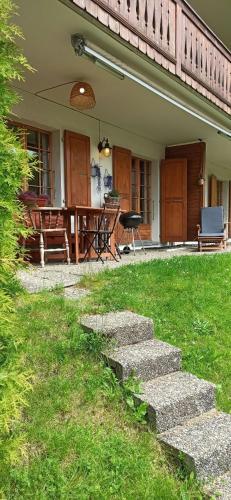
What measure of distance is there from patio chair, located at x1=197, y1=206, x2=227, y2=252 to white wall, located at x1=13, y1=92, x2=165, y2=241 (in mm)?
1909

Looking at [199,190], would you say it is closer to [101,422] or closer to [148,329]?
[148,329]

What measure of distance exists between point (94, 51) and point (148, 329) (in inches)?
118

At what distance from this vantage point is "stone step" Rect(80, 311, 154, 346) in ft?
8.88

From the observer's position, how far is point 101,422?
2.13m

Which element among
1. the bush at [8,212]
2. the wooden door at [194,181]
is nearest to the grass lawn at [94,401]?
the bush at [8,212]

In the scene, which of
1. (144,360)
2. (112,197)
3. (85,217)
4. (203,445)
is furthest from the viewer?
(112,197)

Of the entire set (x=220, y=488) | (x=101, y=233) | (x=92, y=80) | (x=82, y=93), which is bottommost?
(x=220, y=488)

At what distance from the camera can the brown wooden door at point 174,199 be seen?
916 centimetres

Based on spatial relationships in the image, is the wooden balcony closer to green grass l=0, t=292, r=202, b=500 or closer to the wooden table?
the wooden table

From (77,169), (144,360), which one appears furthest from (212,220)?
(144,360)

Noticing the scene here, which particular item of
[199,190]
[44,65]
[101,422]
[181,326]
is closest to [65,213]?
[44,65]

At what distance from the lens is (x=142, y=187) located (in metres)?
9.33

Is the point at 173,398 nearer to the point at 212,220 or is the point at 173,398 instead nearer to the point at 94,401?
the point at 94,401

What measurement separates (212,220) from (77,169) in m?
3.28
